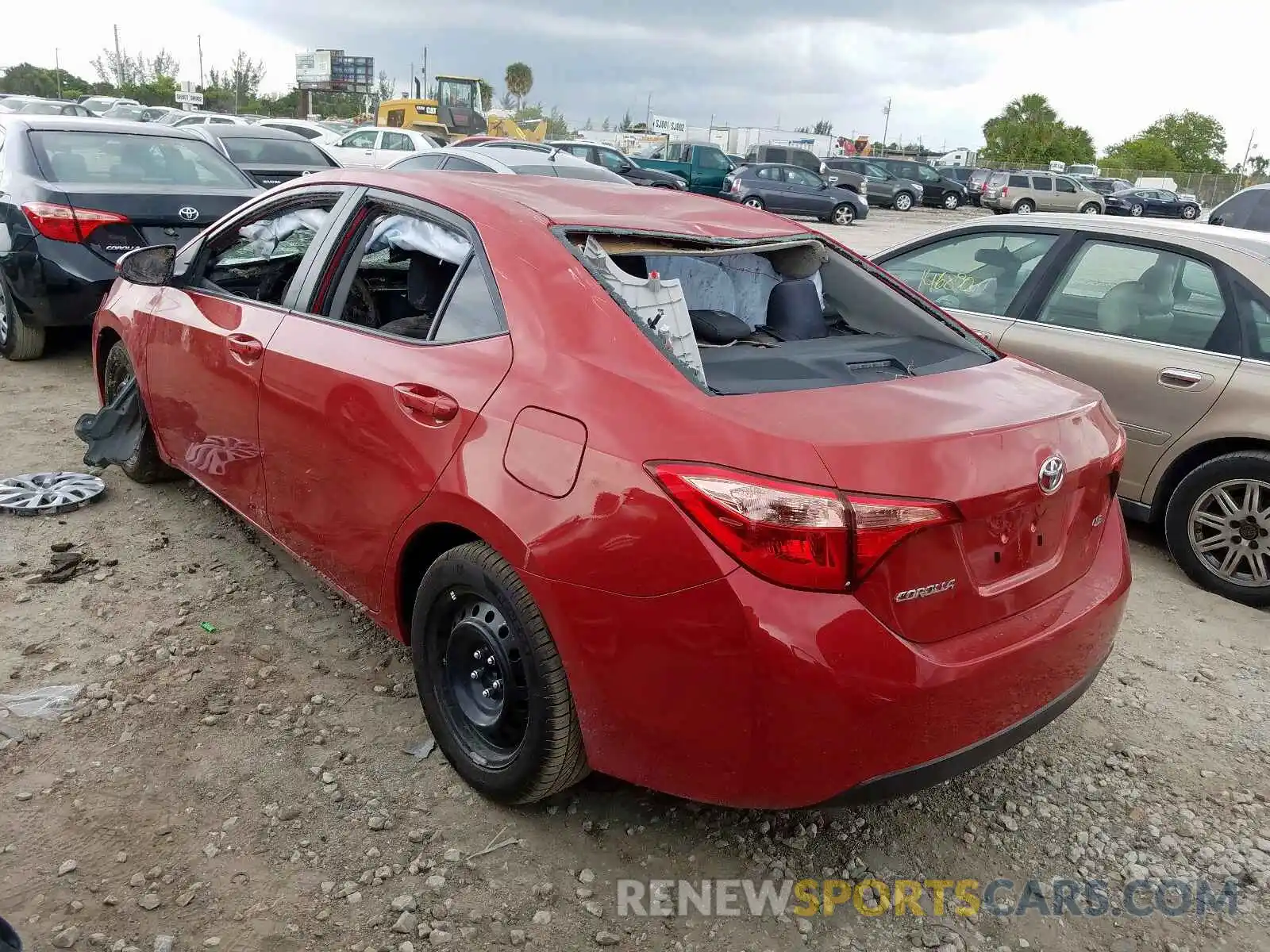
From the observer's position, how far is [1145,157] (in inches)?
3334

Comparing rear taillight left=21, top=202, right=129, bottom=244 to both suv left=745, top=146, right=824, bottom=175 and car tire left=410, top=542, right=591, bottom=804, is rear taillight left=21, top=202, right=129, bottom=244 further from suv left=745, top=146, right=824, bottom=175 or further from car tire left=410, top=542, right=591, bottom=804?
suv left=745, top=146, right=824, bottom=175

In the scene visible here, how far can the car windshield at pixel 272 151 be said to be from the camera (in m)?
11.4

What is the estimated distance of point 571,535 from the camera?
2.12 meters

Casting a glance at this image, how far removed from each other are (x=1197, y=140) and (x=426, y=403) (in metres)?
108

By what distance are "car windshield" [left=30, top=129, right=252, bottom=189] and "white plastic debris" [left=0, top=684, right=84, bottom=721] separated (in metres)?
4.48

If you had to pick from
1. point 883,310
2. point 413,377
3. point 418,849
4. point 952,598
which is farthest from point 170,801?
point 883,310

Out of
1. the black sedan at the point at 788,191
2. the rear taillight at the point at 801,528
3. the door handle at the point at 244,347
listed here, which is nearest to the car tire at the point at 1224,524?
the rear taillight at the point at 801,528

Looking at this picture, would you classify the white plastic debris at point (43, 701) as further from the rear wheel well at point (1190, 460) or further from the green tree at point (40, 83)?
the green tree at point (40, 83)

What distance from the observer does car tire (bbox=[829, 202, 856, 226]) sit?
27984 millimetres

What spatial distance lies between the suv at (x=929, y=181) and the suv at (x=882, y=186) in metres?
0.64

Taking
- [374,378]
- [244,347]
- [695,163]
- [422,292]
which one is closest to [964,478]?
[374,378]

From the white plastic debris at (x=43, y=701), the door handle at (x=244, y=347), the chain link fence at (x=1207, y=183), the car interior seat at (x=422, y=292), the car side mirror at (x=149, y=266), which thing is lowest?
the white plastic debris at (x=43, y=701)

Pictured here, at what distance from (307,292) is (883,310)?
74.5 inches

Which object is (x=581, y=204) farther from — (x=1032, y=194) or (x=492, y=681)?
(x=1032, y=194)
